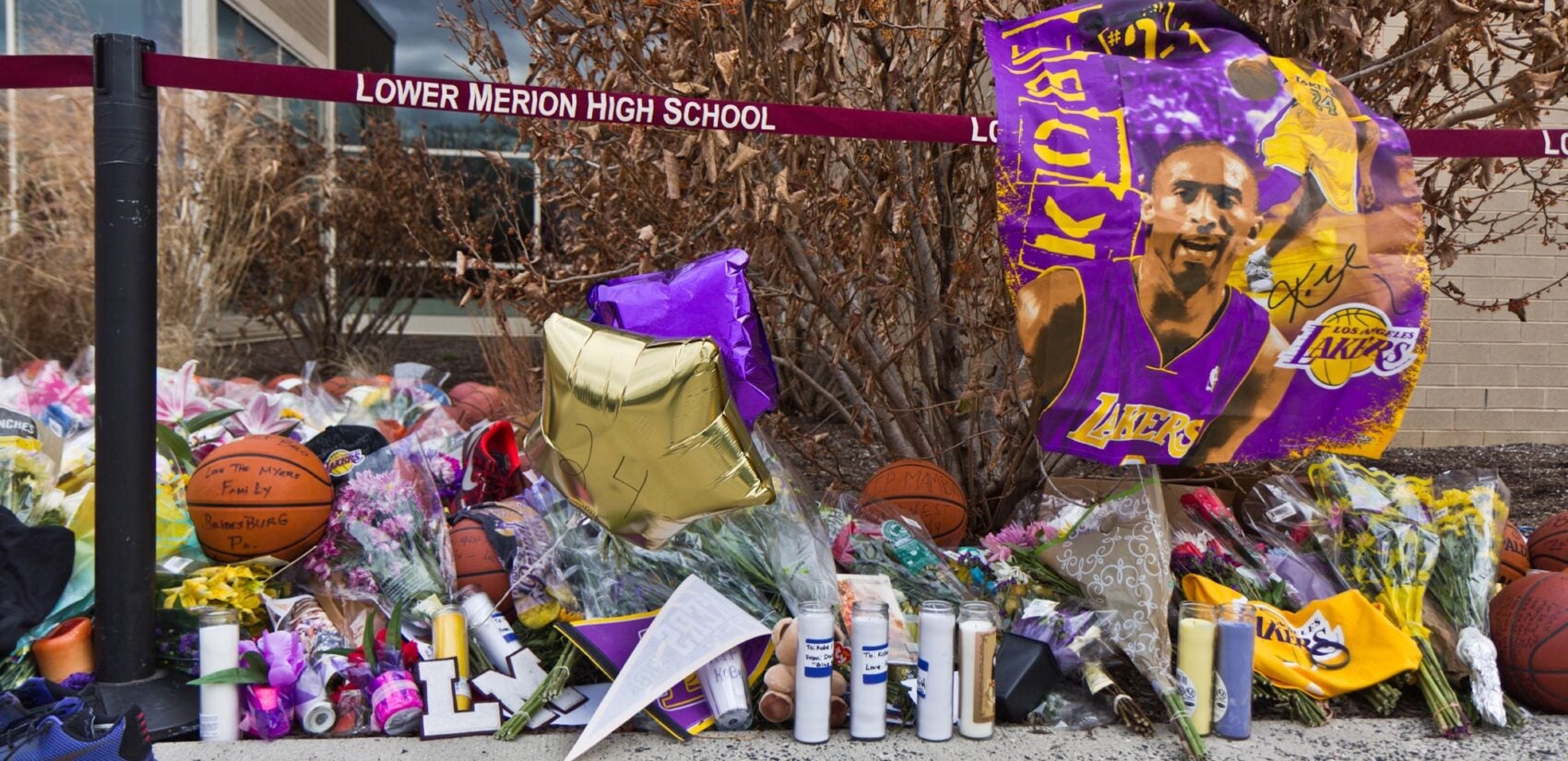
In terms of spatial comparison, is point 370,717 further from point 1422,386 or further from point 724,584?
point 1422,386

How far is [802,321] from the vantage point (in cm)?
580

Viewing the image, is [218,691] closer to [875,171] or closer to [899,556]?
[899,556]

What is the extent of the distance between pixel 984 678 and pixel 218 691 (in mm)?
2099

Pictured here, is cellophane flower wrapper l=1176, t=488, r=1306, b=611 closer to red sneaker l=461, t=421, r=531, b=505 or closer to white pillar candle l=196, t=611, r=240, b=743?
red sneaker l=461, t=421, r=531, b=505

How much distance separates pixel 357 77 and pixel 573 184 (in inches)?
83.4

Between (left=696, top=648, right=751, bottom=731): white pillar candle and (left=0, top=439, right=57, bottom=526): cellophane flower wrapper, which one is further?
(left=0, top=439, right=57, bottom=526): cellophane flower wrapper


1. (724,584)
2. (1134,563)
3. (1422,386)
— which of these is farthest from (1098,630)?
(1422,386)

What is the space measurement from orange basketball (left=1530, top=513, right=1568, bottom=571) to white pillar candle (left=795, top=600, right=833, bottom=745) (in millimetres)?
2916

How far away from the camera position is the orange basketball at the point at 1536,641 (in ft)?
11.4

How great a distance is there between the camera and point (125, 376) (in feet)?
10.0

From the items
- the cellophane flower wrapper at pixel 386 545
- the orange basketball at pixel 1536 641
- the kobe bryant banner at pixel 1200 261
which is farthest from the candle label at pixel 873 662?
the orange basketball at pixel 1536 641

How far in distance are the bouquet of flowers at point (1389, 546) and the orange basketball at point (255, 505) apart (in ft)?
11.2

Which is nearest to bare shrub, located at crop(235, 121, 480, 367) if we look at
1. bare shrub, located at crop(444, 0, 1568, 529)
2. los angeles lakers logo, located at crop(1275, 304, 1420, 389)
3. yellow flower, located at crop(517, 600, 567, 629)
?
bare shrub, located at crop(444, 0, 1568, 529)

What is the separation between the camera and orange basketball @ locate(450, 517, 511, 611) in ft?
12.5
